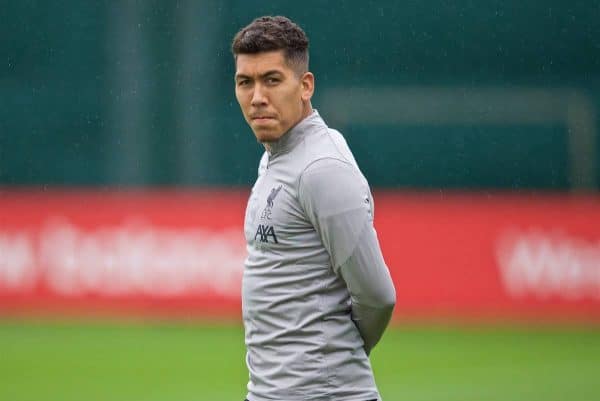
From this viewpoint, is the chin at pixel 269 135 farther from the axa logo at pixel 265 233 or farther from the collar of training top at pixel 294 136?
the axa logo at pixel 265 233

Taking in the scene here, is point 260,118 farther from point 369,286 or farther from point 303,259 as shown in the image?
point 369,286

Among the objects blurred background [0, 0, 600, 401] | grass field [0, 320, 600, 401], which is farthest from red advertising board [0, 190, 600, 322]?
grass field [0, 320, 600, 401]

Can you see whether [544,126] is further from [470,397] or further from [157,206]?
[470,397]

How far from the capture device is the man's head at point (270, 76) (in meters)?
4.34

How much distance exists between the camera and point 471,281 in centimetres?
1324

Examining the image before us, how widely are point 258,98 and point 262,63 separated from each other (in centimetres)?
13

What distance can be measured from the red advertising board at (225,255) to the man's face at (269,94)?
888 cm

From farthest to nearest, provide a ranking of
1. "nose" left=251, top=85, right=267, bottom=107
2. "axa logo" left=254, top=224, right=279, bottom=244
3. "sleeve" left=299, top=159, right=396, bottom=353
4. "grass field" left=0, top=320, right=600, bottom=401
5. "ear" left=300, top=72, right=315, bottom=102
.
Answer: "grass field" left=0, top=320, right=600, bottom=401
"ear" left=300, top=72, right=315, bottom=102
"nose" left=251, top=85, right=267, bottom=107
"axa logo" left=254, top=224, right=279, bottom=244
"sleeve" left=299, top=159, right=396, bottom=353

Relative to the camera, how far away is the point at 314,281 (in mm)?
4211

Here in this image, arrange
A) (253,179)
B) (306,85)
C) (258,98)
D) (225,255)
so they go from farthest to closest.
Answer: (253,179) → (225,255) → (306,85) → (258,98)

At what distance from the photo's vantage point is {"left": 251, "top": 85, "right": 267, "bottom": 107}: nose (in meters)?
4.33

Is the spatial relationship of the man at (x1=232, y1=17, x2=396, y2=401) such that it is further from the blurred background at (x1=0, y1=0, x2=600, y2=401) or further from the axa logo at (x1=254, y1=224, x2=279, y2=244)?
the blurred background at (x1=0, y1=0, x2=600, y2=401)

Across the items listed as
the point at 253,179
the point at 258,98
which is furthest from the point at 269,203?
the point at 253,179

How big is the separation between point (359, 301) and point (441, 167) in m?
12.6
